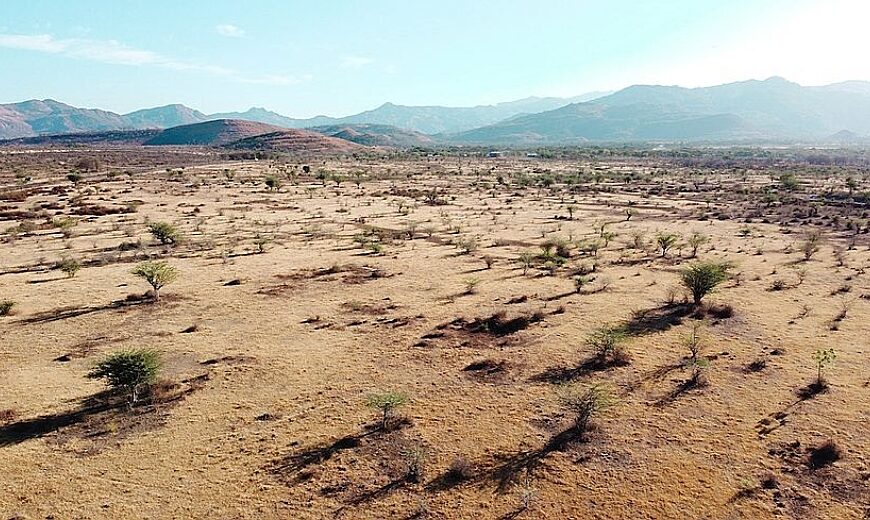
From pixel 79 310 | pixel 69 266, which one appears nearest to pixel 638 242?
pixel 79 310

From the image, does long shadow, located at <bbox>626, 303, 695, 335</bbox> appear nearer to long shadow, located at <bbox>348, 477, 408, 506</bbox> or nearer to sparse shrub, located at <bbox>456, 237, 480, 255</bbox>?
long shadow, located at <bbox>348, 477, 408, 506</bbox>

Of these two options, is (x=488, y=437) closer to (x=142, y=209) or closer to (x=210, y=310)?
(x=210, y=310)

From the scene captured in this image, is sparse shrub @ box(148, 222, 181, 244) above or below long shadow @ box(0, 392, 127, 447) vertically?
above

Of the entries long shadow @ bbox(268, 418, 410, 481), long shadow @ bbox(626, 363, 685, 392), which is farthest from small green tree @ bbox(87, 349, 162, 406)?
long shadow @ bbox(626, 363, 685, 392)

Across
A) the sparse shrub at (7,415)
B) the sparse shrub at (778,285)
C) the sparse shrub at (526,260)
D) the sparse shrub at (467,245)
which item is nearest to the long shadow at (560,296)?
the sparse shrub at (526,260)

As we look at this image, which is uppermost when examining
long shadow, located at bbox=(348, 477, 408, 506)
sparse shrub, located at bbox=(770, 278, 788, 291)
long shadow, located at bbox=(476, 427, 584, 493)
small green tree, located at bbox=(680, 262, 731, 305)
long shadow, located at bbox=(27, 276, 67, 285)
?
small green tree, located at bbox=(680, 262, 731, 305)

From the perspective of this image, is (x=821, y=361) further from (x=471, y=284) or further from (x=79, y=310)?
(x=79, y=310)
